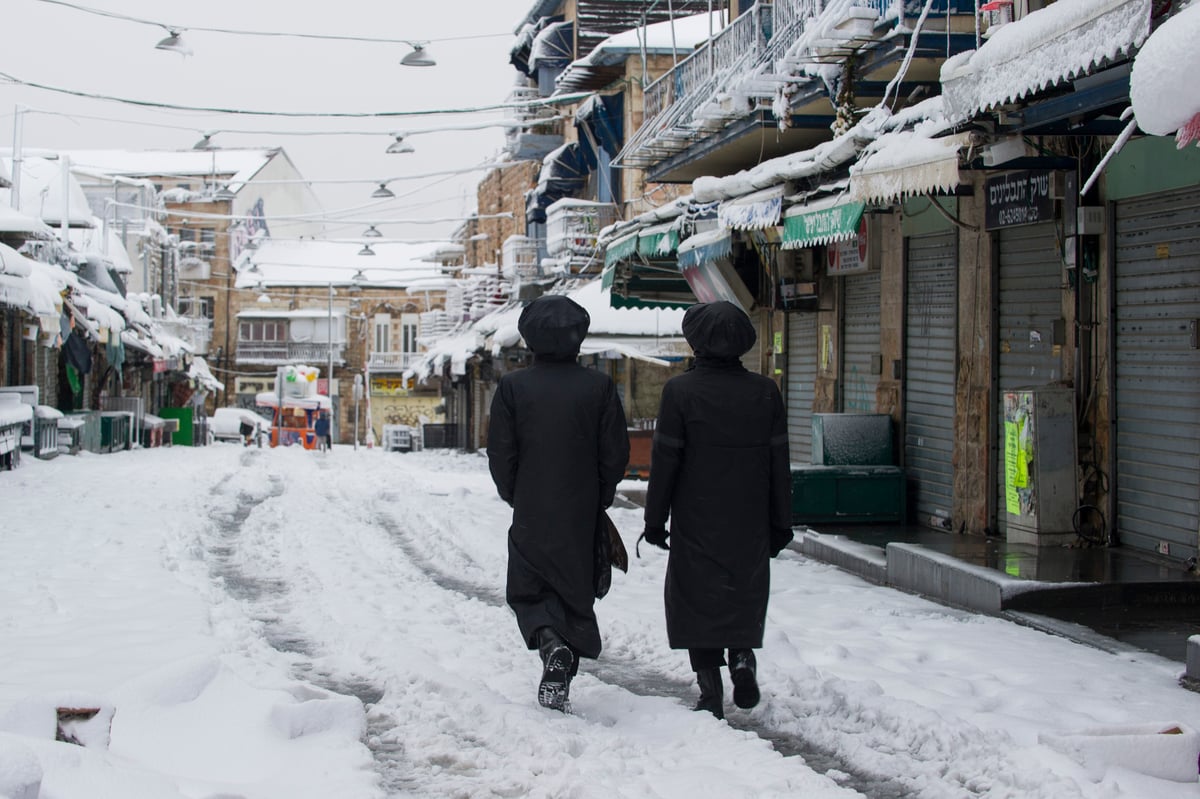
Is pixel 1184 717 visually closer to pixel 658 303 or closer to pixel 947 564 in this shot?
pixel 947 564

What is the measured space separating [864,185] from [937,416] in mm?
3849

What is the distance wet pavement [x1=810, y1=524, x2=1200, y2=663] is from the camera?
7940 mm

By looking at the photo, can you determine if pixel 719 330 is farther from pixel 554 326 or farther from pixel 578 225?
pixel 578 225

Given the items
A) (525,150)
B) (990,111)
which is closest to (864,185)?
(990,111)

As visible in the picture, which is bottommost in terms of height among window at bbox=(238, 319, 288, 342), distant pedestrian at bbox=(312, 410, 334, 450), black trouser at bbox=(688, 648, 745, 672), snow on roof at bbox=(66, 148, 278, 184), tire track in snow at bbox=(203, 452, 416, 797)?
distant pedestrian at bbox=(312, 410, 334, 450)

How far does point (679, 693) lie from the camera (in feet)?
21.5

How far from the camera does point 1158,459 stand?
32.3 ft

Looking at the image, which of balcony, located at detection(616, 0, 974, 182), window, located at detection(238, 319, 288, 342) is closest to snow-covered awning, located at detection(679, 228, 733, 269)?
balcony, located at detection(616, 0, 974, 182)

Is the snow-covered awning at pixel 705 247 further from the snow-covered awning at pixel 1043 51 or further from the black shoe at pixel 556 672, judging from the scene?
the black shoe at pixel 556 672

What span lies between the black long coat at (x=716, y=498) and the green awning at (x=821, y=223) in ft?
18.0

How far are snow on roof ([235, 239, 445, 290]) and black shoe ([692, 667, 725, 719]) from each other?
67648mm

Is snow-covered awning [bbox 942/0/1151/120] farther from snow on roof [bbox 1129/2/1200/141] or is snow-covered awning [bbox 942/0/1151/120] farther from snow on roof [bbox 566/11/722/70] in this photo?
snow on roof [bbox 566/11/722/70]

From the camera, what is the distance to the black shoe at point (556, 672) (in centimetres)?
590

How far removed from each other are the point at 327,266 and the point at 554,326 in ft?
239
